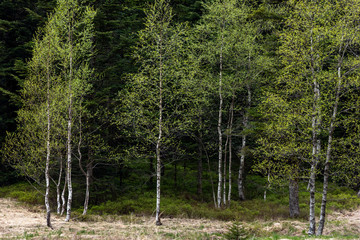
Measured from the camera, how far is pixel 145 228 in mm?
13227

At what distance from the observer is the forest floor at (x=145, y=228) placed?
1123cm

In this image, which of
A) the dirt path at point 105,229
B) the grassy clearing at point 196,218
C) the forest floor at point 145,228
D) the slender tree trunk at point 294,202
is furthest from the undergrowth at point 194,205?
the dirt path at point 105,229

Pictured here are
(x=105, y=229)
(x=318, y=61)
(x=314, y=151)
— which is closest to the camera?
(x=314, y=151)

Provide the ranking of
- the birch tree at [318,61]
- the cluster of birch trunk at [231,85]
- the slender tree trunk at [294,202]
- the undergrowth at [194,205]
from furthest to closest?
the undergrowth at [194,205] < the slender tree trunk at [294,202] < the cluster of birch trunk at [231,85] < the birch tree at [318,61]

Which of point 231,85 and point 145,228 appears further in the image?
point 231,85

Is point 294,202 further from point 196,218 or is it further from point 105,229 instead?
point 105,229

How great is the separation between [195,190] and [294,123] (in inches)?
482

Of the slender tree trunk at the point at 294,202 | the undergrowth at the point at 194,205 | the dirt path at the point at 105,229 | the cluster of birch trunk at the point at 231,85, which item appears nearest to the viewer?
the dirt path at the point at 105,229

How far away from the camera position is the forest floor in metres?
11.2

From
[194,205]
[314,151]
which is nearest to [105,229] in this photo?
[194,205]

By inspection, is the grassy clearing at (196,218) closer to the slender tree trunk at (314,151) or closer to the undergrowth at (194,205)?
the undergrowth at (194,205)

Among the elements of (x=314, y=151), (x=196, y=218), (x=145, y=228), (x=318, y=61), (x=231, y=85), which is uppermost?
(x=231, y=85)

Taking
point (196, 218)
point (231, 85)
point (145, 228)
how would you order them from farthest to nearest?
point (231, 85), point (196, 218), point (145, 228)

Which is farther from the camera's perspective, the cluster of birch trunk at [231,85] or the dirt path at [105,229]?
the cluster of birch trunk at [231,85]
